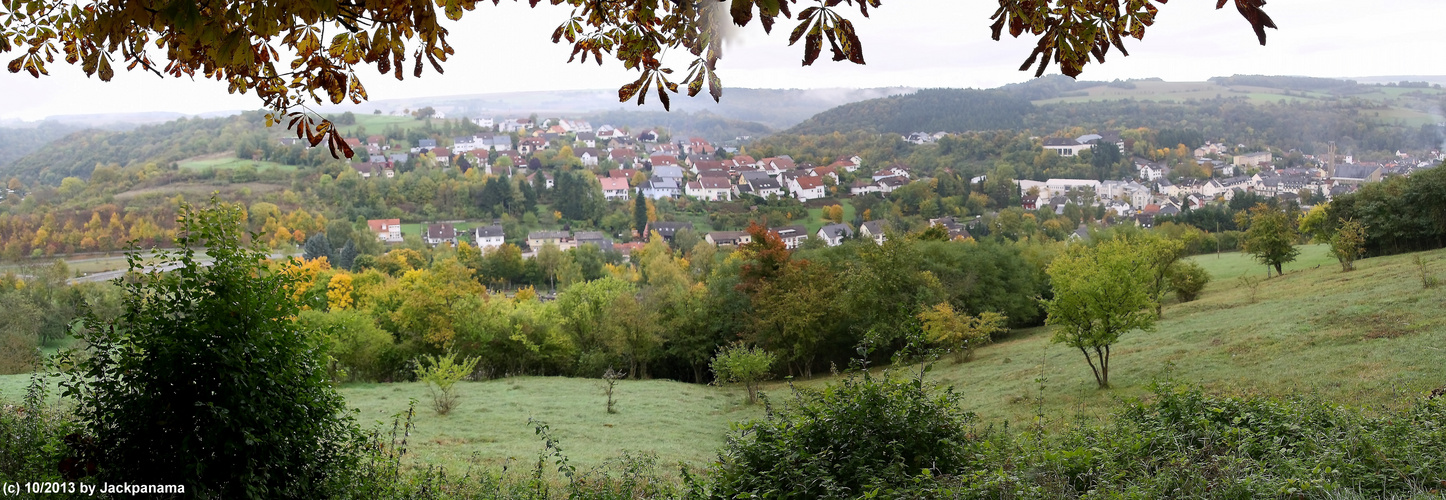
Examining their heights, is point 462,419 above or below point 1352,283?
below

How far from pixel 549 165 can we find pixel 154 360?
99.2 meters

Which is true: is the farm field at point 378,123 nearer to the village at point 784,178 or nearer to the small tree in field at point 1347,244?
the village at point 784,178

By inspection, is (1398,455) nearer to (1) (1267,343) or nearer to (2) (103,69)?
(2) (103,69)

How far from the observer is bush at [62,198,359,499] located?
12.2 feet

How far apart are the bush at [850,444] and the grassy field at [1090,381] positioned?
2945mm

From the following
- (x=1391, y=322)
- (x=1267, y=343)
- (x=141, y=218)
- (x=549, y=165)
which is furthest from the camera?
(x=549, y=165)

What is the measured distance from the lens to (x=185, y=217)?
4.27m

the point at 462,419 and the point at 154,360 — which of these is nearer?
the point at 154,360

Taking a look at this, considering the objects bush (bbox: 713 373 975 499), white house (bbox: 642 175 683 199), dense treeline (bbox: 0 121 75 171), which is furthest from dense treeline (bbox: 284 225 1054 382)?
dense treeline (bbox: 0 121 75 171)

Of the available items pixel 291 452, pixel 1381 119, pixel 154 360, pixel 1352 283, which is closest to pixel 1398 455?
pixel 291 452

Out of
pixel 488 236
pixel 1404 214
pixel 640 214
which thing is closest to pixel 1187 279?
pixel 1404 214

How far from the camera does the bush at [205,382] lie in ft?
12.2

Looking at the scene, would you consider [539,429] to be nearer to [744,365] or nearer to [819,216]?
[744,365]

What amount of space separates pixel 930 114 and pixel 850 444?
114807mm
